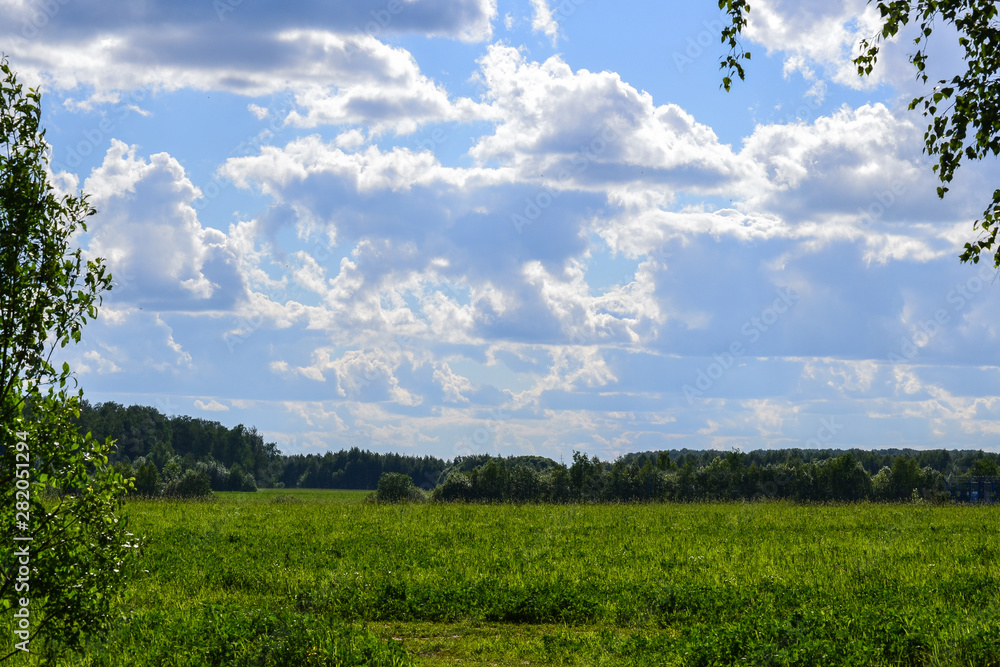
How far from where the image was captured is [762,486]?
75.8 m

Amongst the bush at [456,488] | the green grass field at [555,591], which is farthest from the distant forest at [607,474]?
the green grass field at [555,591]

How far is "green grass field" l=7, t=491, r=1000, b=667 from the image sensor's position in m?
11.6

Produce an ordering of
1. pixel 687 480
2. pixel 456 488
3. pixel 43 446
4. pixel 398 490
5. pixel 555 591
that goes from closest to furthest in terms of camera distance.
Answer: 1. pixel 43 446
2. pixel 555 591
3. pixel 398 490
4. pixel 456 488
5. pixel 687 480

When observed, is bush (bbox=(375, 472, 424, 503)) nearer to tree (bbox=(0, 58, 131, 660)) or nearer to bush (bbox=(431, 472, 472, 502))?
bush (bbox=(431, 472, 472, 502))

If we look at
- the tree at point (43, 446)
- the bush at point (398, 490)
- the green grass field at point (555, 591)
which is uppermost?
the tree at point (43, 446)

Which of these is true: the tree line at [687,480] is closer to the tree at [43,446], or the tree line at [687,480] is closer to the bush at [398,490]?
the bush at [398,490]

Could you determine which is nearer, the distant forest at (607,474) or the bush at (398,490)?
the bush at (398,490)

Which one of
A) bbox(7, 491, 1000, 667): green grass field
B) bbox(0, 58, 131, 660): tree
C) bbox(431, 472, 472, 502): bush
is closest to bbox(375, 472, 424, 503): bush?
bbox(431, 472, 472, 502): bush

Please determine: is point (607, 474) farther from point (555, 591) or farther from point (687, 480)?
point (555, 591)

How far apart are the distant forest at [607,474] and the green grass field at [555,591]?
494 centimetres

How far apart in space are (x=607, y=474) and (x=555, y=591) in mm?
54582

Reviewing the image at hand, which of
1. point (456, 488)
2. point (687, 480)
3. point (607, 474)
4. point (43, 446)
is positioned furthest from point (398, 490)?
point (43, 446)

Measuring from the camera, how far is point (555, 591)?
1655 centimetres

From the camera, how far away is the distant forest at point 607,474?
6122 cm
